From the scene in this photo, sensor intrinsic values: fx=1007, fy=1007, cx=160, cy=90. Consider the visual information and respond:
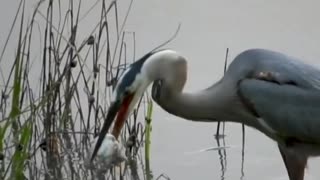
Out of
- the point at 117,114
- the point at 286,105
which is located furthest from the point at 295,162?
the point at 117,114

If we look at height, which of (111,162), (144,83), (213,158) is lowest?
(213,158)

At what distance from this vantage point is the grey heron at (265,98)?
3924 mm

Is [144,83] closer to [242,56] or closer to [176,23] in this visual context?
[242,56]

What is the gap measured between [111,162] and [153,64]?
1.41ft

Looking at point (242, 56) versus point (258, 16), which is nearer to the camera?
point (242, 56)

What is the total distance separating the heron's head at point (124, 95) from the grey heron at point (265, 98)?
17cm

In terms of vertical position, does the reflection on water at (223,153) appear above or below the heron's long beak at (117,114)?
below

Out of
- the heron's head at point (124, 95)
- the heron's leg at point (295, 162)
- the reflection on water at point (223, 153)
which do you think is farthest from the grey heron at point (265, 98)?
the reflection on water at point (223, 153)

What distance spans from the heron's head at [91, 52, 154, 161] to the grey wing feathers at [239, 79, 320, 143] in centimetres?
50

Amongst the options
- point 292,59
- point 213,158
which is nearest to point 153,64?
point 292,59

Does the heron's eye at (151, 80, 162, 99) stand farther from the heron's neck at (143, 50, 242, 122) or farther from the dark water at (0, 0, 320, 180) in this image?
the dark water at (0, 0, 320, 180)

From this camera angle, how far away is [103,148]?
371 cm

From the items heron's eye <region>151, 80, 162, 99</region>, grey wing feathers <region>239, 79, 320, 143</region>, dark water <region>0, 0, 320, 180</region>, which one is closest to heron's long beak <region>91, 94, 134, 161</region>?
heron's eye <region>151, 80, 162, 99</region>

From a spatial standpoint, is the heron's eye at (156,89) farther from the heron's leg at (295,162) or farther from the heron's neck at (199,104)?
the heron's leg at (295,162)
